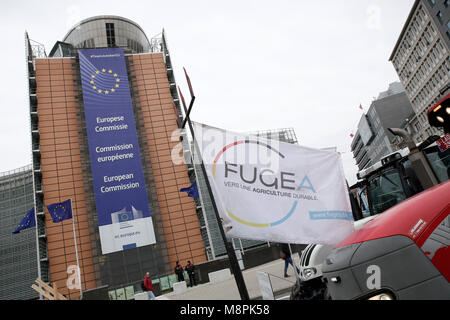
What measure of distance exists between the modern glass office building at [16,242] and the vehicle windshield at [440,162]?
76.1 metres

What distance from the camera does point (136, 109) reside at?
3831 centimetres

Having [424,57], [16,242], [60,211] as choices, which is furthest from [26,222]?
[424,57]

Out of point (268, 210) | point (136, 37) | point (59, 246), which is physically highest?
point (136, 37)

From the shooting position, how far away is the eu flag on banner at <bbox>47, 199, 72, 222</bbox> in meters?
20.8

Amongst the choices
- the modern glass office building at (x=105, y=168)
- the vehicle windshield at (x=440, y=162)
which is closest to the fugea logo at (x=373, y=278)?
the vehicle windshield at (x=440, y=162)

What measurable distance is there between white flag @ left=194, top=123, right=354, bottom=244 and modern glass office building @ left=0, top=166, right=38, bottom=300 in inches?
2965

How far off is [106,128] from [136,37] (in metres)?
27.2

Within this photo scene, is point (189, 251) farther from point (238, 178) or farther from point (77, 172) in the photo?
point (238, 178)

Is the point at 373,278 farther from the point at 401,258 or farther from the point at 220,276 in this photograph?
the point at 220,276

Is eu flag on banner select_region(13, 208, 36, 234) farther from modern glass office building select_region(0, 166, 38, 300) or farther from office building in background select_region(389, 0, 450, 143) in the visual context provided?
office building in background select_region(389, 0, 450, 143)

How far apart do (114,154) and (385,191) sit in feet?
105

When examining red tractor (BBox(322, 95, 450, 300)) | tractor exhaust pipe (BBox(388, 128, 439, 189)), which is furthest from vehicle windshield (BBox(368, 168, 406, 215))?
red tractor (BBox(322, 95, 450, 300))

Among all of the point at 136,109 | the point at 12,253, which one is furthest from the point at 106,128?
the point at 12,253

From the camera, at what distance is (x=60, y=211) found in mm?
21062
